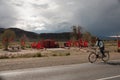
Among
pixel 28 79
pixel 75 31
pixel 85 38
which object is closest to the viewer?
pixel 28 79

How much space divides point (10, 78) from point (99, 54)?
34.2 ft

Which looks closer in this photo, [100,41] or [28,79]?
[28,79]

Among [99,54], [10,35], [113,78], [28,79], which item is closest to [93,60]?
[99,54]

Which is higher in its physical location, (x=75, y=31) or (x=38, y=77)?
(x=75, y=31)

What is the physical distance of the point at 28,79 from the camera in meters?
11.5

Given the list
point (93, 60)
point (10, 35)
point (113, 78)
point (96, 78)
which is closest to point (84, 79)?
point (96, 78)

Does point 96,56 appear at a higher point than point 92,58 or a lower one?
higher

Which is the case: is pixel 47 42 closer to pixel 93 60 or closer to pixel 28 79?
pixel 93 60

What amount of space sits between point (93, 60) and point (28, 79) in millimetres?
9646

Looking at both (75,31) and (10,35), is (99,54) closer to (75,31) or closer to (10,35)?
(10,35)

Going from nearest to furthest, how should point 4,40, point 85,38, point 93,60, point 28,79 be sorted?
point 28,79, point 93,60, point 4,40, point 85,38

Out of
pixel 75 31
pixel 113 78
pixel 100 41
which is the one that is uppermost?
pixel 75 31

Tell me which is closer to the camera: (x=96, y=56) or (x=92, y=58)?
(x=92, y=58)

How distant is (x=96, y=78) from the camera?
11891mm
